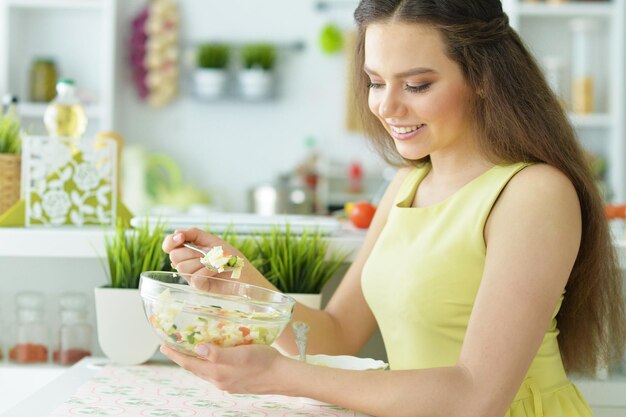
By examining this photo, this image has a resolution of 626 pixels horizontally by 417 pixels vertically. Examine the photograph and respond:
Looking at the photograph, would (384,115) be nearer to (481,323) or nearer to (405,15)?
(405,15)

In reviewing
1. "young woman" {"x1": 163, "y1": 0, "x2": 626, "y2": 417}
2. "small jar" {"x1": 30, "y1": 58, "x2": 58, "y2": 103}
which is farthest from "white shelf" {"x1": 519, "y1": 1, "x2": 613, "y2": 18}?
"young woman" {"x1": 163, "y1": 0, "x2": 626, "y2": 417}

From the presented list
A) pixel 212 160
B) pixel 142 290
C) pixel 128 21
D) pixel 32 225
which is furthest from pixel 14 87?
pixel 142 290

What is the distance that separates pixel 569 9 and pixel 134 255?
330cm

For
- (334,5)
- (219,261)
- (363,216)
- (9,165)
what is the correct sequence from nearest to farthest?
(219,261) → (9,165) → (363,216) → (334,5)

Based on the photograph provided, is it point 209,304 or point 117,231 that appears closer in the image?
point 209,304

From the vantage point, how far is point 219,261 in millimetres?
1322

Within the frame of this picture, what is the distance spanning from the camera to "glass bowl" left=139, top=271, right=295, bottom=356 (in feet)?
3.98

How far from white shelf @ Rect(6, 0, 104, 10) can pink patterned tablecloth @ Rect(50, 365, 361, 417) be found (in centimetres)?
335

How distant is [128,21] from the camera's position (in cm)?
491

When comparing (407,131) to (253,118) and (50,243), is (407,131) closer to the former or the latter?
(50,243)

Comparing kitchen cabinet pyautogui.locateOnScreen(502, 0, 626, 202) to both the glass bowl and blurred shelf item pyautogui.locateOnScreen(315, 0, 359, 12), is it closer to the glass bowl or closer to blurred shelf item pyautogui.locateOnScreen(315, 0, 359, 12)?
blurred shelf item pyautogui.locateOnScreen(315, 0, 359, 12)

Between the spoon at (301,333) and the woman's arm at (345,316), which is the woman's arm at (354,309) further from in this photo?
the spoon at (301,333)

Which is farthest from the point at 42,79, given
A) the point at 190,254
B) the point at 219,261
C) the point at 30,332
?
the point at 219,261

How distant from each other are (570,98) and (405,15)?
3.26m
